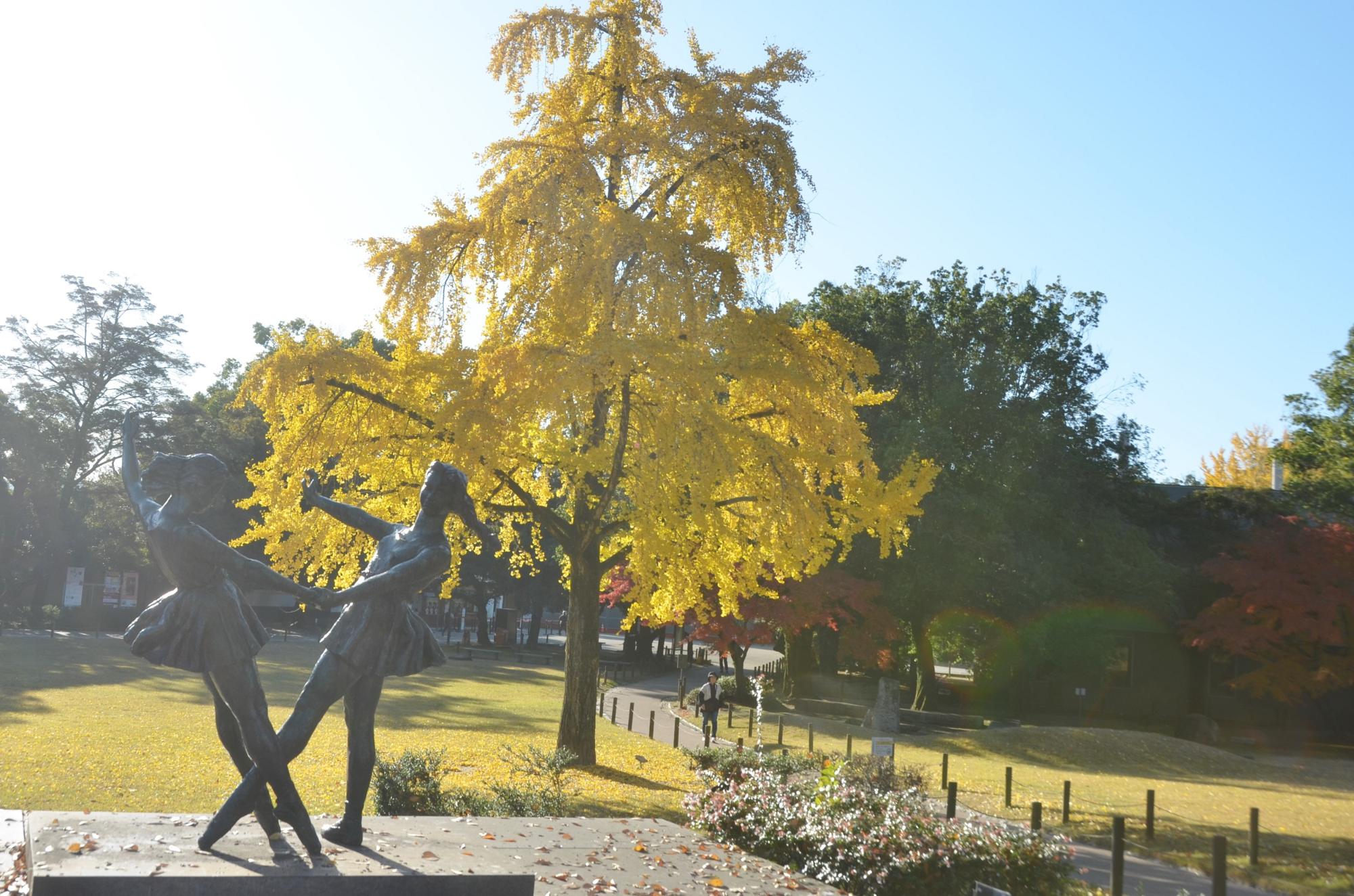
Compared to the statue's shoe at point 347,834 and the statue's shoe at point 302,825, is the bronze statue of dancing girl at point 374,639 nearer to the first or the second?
the statue's shoe at point 347,834

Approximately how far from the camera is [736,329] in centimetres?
1438

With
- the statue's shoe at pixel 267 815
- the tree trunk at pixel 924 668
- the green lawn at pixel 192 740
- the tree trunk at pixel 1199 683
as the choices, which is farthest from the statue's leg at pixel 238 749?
the tree trunk at pixel 1199 683

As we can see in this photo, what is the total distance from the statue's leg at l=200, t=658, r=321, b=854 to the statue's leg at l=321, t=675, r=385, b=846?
0.41 metres

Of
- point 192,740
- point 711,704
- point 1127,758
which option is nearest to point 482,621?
point 711,704

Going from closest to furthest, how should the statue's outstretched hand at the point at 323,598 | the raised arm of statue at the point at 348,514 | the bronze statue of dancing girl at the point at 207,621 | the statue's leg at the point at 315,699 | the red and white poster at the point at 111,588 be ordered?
the statue's outstretched hand at the point at 323,598 → the bronze statue of dancing girl at the point at 207,621 → the statue's leg at the point at 315,699 → the raised arm of statue at the point at 348,514 → the red and white poster at the point at 111,588

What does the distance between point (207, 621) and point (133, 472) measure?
1446 millimetres

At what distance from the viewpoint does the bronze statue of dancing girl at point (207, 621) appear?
727 centimetres

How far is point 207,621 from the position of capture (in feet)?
23.9

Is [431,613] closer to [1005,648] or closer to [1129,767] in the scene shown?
[1005,648]

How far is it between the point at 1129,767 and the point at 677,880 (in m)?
20.2

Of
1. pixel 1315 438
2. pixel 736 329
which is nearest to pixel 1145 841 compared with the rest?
pixel 736 329


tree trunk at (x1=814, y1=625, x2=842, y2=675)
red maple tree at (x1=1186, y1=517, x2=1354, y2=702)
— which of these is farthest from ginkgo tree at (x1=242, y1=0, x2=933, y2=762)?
tree trunk at (x1=814, y1=625, x2=842, y2=675)

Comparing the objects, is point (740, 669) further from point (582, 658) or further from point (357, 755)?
point (357, 755)

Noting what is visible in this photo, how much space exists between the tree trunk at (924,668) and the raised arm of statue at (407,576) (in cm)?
2842
